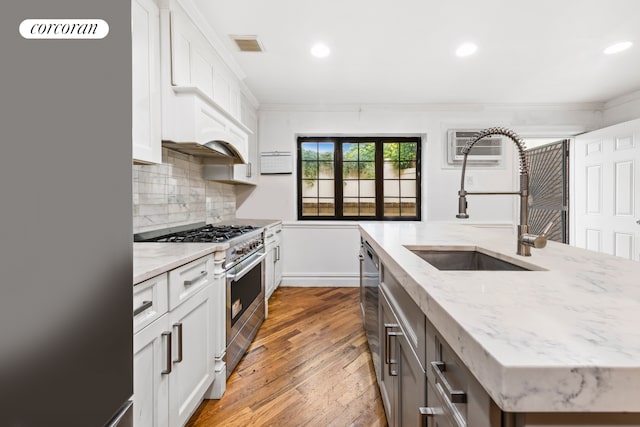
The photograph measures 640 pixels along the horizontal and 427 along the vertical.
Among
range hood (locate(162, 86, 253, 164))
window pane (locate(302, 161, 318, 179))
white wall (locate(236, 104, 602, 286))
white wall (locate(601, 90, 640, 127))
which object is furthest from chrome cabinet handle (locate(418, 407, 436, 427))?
white wall (locate(601, 90, 640, 127))

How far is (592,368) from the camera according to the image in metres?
0.38

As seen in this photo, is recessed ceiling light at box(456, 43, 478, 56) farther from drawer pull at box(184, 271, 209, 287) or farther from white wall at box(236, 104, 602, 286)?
drawer pull at box(184, 271, 209, 287)

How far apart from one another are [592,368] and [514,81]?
3814mm

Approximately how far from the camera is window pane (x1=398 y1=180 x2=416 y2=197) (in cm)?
430

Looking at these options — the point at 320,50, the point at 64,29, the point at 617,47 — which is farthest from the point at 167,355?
the point at 617,47

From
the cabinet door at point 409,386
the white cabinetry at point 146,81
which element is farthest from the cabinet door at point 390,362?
the white cabinetry at point 146,81

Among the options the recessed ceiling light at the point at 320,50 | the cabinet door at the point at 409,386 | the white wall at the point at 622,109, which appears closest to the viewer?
the cabinet door at the point at 409,386

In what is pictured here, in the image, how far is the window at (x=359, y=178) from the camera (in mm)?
4273

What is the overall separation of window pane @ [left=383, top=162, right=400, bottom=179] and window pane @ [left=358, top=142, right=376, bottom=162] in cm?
22

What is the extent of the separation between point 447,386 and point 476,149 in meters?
4.09

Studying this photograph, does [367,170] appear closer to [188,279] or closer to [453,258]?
[453,258]

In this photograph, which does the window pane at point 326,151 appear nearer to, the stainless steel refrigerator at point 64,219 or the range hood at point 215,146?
the range hood at point 215,146

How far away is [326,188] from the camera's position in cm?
430

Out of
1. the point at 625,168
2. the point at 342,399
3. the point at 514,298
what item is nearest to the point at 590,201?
the point at 625,168
